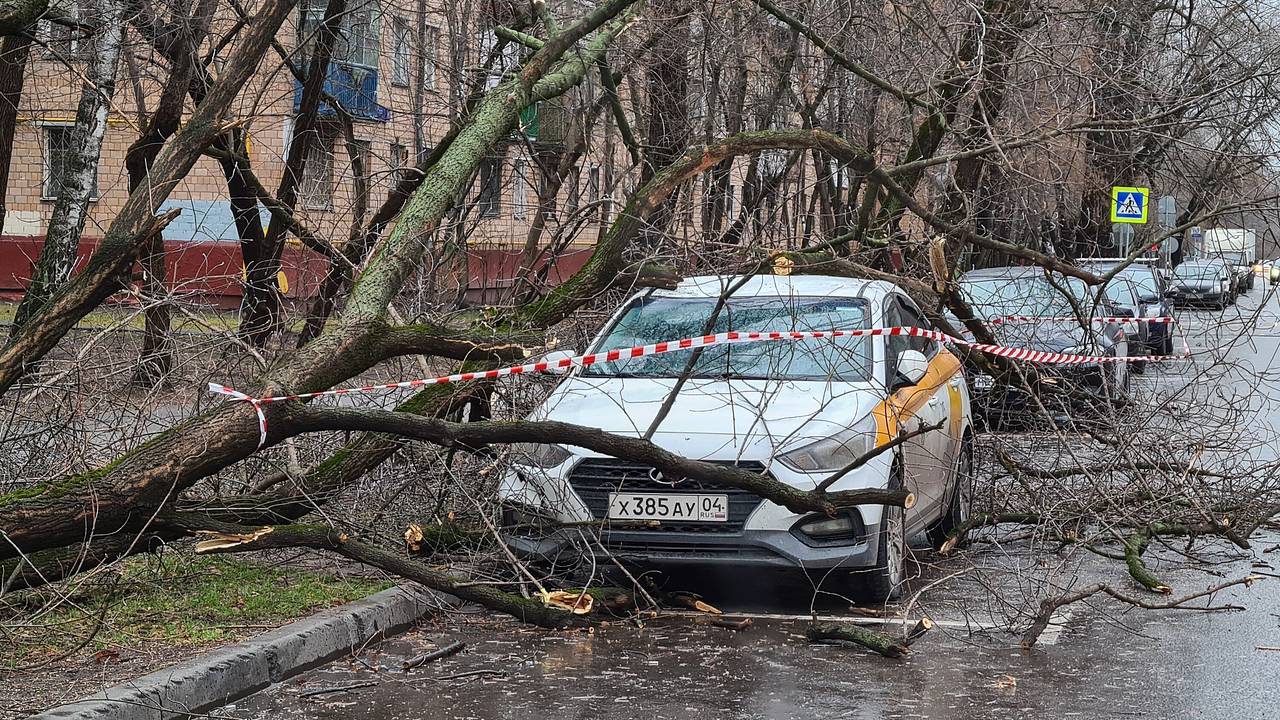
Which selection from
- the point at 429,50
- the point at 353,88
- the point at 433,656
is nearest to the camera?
the point at 433,656

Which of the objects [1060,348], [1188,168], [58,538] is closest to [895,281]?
[1060,348]

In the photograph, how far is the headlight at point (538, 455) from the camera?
7.20m

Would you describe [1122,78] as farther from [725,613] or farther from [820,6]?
[725,613]

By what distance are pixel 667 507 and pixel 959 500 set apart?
255 centimetres

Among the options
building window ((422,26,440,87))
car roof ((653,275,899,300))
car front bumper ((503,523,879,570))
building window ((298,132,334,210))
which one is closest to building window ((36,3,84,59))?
building window ((298,132,334,210))

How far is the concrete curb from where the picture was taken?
5.02m

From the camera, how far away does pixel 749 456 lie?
6.96m

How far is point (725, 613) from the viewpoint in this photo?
7.11 metres

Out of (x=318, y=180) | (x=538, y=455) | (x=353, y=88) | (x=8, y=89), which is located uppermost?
(x=353, y=88)

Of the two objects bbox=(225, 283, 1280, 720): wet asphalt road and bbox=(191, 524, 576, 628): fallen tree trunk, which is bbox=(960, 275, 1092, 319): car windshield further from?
bbox=(191, 524, 576, 628): fallen tree trunk

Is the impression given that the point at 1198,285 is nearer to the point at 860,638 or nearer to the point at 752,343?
the point at 752,343

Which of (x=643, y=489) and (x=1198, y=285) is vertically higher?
(x=1198, y=285)

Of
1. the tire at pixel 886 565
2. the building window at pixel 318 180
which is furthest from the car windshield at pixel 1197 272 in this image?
the building window at pixel 318 180

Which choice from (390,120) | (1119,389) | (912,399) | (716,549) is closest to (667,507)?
(716,549)
